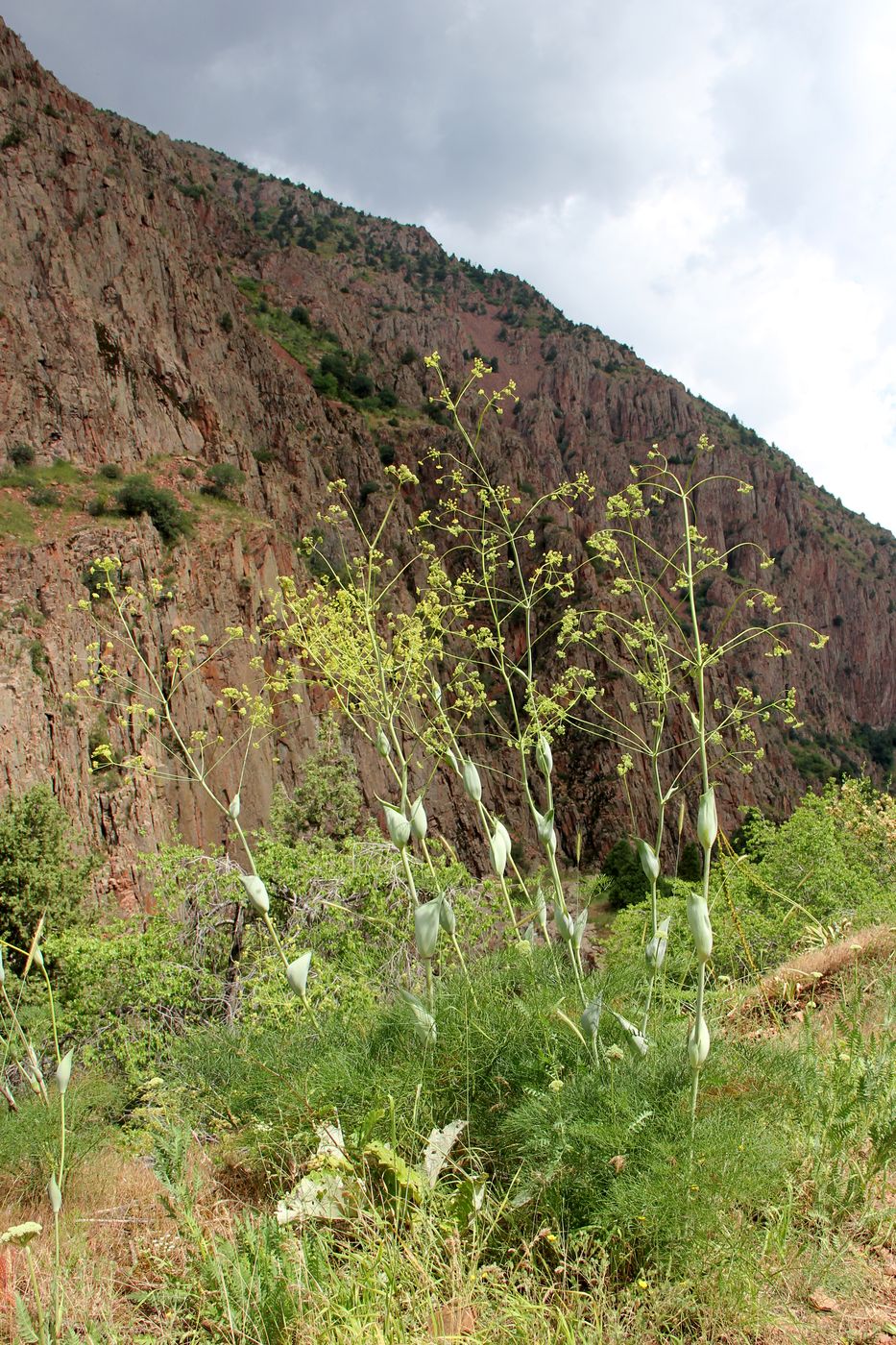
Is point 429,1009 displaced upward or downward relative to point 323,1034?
upward

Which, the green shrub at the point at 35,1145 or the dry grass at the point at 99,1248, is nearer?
the dry grass at the point at 99,1248

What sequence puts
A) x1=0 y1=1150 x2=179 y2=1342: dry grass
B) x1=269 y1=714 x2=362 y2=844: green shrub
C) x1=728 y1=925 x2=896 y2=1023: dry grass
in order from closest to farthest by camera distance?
x1=0 y1=1150 x2=179 y2=1342: dry grass
x1=728 y1=925 x2=896 y2=1023: dry grass
x1=269 y1=714 x2=362 y2=844: green shrub

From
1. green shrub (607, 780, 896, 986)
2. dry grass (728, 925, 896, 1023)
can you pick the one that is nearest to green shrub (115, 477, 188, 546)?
green shrub (607, 780, 896, 986)

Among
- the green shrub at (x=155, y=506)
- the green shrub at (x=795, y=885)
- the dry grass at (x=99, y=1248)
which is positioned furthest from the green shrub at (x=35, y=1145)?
the green shrub at (x=155, y=506)

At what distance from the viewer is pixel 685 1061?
7.91 ft

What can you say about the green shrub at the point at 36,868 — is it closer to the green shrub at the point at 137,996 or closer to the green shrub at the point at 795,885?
the green shrub at the point at 137,996

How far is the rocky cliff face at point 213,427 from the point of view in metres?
24.9

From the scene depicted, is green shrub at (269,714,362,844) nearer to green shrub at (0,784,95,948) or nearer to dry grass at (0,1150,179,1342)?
green shrub at (0,784,95,948)

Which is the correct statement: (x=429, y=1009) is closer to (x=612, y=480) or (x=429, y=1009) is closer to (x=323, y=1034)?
(x=323, y=1034)

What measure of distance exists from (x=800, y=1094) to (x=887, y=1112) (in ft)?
0.85

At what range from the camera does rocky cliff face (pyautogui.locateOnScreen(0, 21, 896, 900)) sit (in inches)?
981

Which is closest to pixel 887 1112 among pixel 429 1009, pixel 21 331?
pixel 429 1009

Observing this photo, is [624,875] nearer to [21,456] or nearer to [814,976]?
[21,456]

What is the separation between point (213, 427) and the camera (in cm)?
3684
